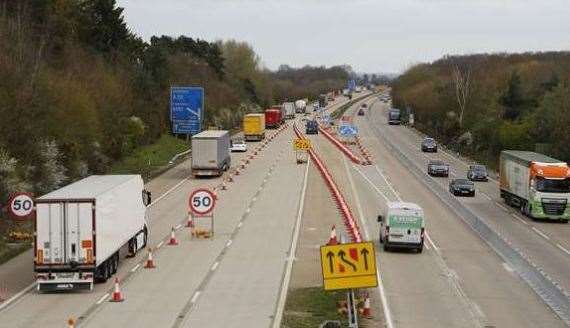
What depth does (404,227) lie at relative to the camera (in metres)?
34.7

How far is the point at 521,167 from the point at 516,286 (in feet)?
72.7

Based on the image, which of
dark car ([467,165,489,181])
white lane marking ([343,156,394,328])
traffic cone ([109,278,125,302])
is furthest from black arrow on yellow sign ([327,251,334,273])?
dark car ([467,165,489,181])

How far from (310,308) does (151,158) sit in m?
52.3

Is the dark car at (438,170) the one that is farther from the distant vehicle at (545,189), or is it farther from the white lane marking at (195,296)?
the white lane marking at (195,296)

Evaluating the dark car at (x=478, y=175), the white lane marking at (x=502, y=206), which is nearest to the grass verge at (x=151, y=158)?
the dark car at (x=478, y=175)

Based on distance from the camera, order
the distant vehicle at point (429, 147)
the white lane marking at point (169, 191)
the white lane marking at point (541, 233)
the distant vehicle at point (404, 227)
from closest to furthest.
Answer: the distant vehicle at point (404, 227), the white lane marking at point (541, 233), the white lane marking at point (169, 191), the distant vehicle at point (429, 147)

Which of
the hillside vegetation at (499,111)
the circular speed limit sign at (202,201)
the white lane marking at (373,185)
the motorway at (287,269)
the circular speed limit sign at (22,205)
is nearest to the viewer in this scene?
the motorway at (287,269)

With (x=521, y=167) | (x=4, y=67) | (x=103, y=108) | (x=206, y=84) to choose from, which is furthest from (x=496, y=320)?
(x=206, y=84)

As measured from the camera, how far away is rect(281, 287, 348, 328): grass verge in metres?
23.0

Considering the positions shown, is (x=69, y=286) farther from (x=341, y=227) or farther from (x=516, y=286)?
(x=341, y=227)

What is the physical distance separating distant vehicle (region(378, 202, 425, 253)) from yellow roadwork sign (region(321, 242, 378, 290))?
15995 mm

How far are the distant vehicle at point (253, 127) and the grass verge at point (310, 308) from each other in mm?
74888

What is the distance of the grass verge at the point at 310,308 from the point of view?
75.3ft

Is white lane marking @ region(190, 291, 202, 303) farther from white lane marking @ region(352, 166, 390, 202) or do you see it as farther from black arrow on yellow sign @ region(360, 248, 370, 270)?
white lane marking @ region(352, 166, 390, 202)
